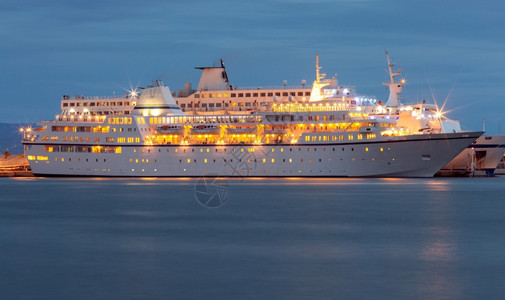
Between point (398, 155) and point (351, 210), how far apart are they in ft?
72.7

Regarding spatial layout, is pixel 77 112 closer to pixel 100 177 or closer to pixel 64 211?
pixel 100 177

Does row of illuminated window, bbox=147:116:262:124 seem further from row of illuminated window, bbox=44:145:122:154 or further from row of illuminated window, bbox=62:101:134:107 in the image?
row of illuminated window, bbox=62:101:134:107

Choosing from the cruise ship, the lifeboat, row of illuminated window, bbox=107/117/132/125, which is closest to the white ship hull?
the cruise ship

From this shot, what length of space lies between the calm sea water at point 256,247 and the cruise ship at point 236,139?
1321cm

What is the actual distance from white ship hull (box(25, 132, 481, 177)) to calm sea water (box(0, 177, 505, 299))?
40.9 ft

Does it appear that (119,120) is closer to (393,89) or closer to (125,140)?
(125,140)

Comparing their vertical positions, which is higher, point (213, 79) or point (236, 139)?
point (213, 79)

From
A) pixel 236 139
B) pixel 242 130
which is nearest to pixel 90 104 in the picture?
pixel 236 139

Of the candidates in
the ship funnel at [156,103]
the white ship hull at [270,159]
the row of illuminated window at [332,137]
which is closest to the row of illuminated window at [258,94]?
the ship funnel at [156,103]

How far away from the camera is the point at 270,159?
6525 centimetres

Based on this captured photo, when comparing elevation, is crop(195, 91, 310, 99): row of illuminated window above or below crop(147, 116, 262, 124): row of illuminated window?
above

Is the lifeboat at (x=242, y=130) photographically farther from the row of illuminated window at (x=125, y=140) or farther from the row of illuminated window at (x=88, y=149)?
the row of illuminated window at (x=88, y=149)

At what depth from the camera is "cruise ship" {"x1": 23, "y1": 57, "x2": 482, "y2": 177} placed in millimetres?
61562

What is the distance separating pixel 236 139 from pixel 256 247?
40359mm
